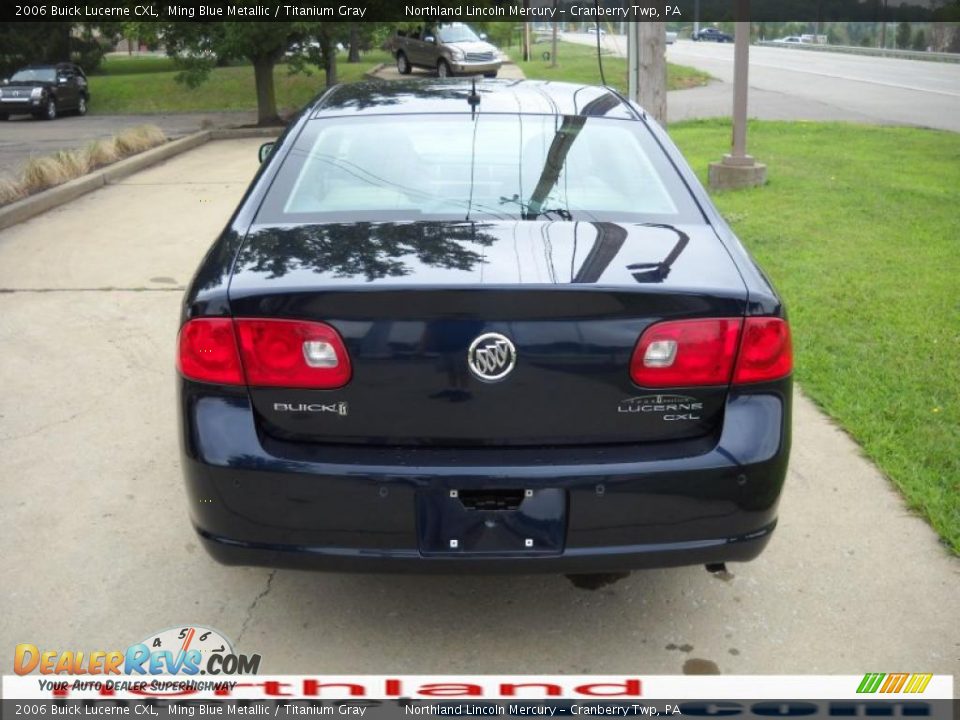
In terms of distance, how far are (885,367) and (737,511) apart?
117 inches

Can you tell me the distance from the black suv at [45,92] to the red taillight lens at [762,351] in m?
26.6

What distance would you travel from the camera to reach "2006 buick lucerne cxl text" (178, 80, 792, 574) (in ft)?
9.36

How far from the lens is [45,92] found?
2639cm

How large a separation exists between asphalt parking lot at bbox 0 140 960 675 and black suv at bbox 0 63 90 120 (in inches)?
930

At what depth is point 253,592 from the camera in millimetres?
3635

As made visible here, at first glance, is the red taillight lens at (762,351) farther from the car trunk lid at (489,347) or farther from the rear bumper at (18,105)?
the rear bumper at (18,105)

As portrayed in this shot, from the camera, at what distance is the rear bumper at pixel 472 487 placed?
2.86m

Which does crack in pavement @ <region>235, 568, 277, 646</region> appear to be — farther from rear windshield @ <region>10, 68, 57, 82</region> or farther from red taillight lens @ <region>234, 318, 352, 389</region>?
rear windshield @ <region>10, 68, 57, 82</region>

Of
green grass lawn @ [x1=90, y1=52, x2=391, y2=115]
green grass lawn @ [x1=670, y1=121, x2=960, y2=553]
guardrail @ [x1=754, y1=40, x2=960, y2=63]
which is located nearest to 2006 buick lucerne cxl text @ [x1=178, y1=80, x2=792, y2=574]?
green grass lawn @ [x1=670, y1=121, x2=960, y2=553]

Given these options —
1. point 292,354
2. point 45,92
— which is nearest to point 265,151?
point 292,354

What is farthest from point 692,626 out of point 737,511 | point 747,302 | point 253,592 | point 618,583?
point 253,592

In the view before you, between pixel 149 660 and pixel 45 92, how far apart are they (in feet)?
85.9

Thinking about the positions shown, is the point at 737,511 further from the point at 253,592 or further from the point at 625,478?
the point at 253,592

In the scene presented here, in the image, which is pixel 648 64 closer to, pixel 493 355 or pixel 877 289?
pixel 877 289
